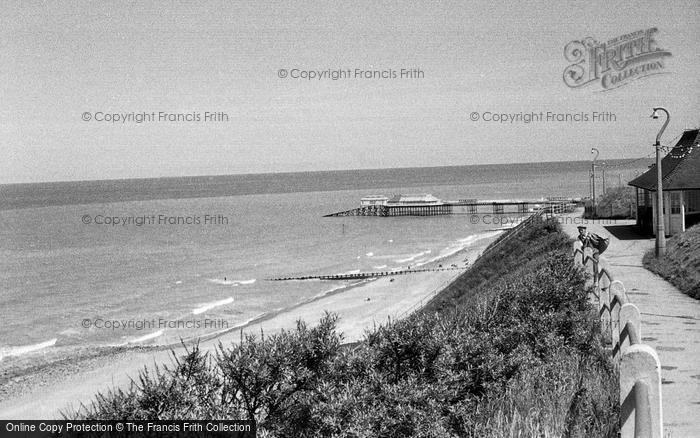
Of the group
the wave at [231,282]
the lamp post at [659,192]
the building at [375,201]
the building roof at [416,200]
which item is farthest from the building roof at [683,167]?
the building at [375,201]

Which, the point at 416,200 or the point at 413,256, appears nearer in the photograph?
the point at 413,256

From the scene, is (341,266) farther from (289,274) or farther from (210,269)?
(210,269)

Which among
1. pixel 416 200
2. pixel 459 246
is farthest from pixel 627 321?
pixel 416 200

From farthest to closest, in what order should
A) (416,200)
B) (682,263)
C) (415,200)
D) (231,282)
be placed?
(415,200) < (416,200) < (231,282) < (682,263)

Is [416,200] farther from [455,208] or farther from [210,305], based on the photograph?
[210,305]

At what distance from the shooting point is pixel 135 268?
5481 centimetres

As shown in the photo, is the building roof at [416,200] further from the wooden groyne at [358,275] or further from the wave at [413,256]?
the wooden groyne at [358,275]

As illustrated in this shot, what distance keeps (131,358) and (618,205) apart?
28.5m

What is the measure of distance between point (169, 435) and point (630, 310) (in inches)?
164

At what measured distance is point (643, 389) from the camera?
13.2 feet

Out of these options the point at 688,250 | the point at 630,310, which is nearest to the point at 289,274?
the point at 688,250

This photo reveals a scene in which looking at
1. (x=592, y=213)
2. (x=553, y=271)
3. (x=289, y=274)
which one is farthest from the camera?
(x=289, y=274)

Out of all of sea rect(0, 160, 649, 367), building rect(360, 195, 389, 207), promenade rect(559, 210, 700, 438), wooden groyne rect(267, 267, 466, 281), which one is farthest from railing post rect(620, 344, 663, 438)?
building rect(360, 195, 389, 207)

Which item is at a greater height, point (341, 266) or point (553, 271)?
point (553, 271)
